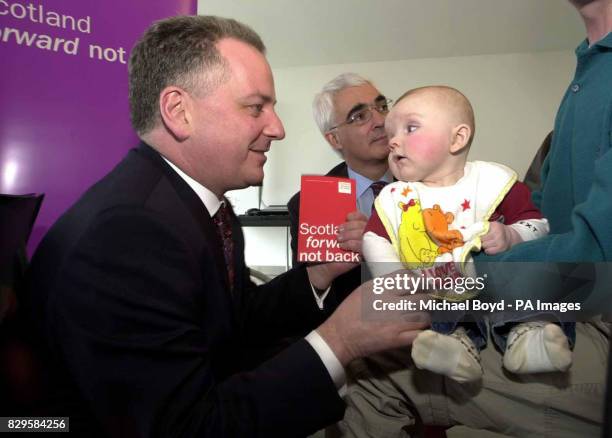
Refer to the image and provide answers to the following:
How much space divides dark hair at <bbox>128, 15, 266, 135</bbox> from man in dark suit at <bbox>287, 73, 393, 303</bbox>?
926mm

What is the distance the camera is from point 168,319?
0.82m

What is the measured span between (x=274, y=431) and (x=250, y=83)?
76cm

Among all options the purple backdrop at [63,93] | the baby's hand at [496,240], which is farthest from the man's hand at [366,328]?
the purple backdrop at [63,93]

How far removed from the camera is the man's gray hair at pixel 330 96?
2.15 metres

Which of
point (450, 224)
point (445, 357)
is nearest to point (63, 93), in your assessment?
point (450, 224)

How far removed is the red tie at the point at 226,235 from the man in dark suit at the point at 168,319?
16cm

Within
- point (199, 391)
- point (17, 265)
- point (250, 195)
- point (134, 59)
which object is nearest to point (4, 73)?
point (134, 59)

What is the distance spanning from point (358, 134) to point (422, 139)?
105 cm

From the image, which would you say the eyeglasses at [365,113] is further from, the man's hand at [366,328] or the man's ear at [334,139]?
the man's hand at [366,328]

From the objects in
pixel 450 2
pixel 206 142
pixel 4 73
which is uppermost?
pixel 450 2

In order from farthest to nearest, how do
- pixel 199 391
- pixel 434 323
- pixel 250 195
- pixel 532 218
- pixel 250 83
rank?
pixel 250 195 < pixel 250 83 < pixel 532 218 < pixel 434 323 < pixel 199 391

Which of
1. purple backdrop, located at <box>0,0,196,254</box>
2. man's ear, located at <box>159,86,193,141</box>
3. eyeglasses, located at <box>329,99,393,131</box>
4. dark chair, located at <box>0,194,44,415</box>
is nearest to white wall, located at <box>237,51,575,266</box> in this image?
eyeglasses, located at <box>329,99,393,131</box>

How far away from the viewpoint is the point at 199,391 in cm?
80

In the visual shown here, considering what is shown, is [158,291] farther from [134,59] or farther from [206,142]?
[134,59]
